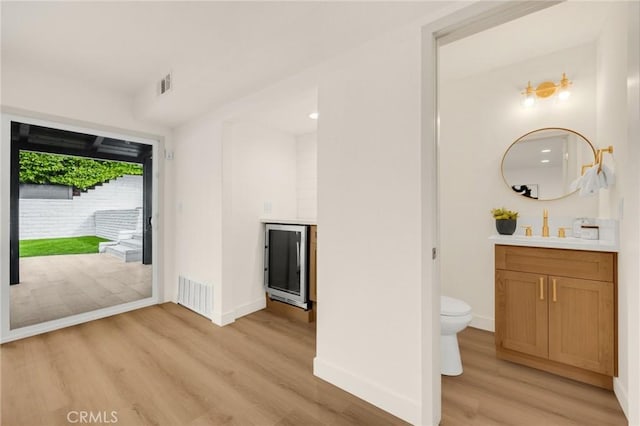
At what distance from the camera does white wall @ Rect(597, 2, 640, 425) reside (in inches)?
53.3

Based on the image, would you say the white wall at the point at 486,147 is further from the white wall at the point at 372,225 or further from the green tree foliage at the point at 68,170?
the green tree foliage at the point at 68,170

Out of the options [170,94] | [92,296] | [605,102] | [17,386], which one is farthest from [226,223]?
[605,102]

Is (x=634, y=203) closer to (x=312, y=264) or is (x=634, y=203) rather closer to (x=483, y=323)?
(x=483, y=323)

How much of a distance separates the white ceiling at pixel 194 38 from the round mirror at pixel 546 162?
1.77m

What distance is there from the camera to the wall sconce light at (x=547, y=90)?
238 cm

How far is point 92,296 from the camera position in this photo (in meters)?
3.42

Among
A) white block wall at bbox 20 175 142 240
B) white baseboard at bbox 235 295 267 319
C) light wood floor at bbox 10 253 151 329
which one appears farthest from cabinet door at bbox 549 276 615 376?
white block wall at bbox 20 175 142 240

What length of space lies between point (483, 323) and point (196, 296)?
3031mm

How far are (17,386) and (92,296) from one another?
171 cm

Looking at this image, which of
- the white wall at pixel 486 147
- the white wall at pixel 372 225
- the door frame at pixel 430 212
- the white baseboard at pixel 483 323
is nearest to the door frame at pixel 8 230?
the white wall at pixel 372 225

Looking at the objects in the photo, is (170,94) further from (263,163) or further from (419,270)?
(419,270)

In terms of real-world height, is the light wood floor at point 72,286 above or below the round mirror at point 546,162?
below

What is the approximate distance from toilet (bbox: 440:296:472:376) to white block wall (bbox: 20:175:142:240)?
365 centimetres

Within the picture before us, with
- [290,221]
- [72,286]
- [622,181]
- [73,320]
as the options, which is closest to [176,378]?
[290,221]
